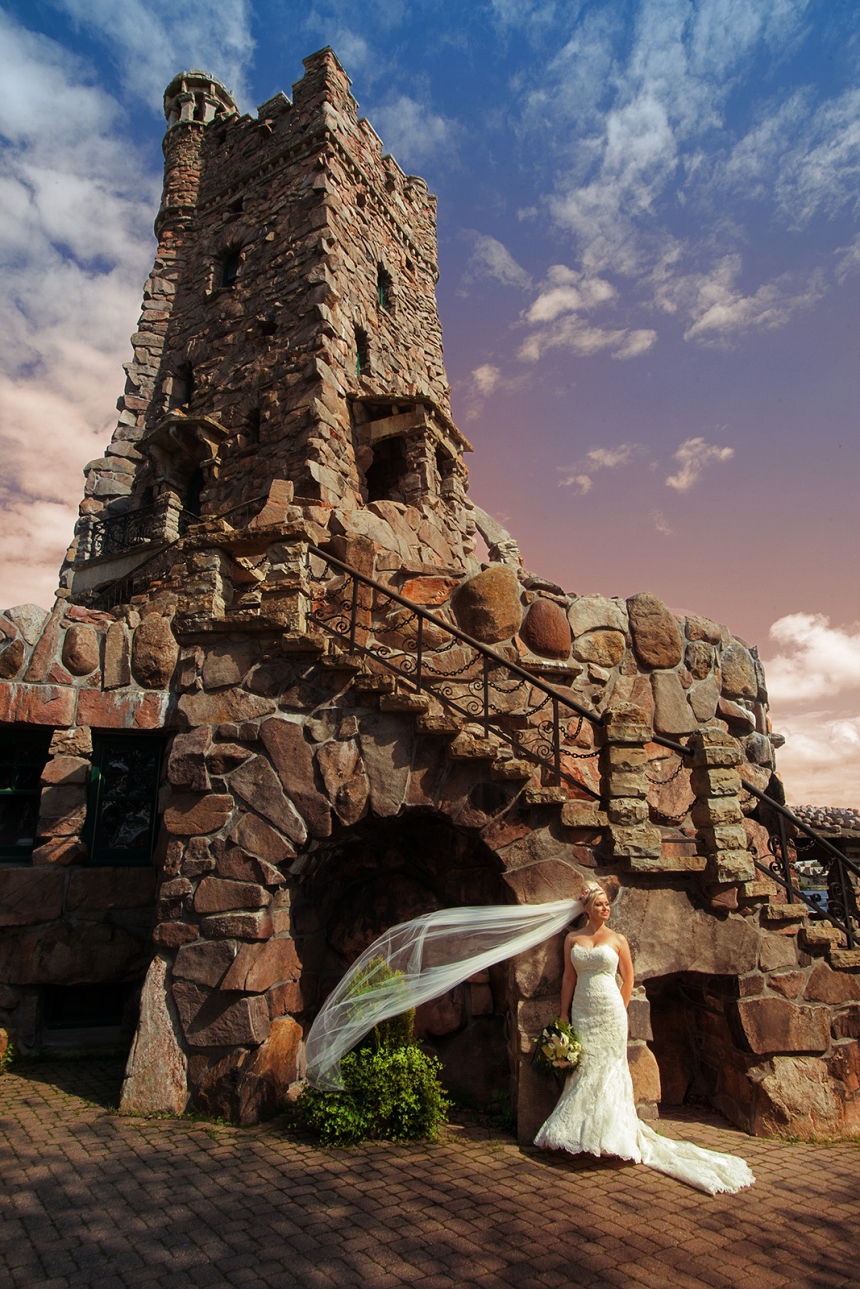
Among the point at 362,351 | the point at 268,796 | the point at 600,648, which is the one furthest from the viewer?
the point at 362,351

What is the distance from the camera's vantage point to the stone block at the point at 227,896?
4742mm

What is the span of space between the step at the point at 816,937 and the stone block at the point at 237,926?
12.0 feet

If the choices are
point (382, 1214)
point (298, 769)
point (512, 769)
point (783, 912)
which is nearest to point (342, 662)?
point (298, 769)

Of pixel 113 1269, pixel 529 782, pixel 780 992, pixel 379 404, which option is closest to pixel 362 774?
pixel 529 782

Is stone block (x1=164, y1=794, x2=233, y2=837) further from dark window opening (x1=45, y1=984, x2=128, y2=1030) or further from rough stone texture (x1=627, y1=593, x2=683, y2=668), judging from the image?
rough stone texture (x1=627, y1=593, x2=683, y2=668)

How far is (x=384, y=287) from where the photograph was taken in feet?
52.4

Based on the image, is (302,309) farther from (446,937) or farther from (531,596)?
(446,937)

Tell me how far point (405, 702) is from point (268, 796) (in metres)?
1.15

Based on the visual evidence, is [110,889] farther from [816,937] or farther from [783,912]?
[816,937]

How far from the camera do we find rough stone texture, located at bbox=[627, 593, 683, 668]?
613cm

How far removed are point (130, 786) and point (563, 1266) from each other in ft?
16.2

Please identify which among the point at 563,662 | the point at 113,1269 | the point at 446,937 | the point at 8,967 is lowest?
the point at 113,1269

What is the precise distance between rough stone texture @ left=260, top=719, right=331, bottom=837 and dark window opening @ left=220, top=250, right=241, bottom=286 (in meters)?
13.5

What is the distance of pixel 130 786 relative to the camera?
650 centimetres
